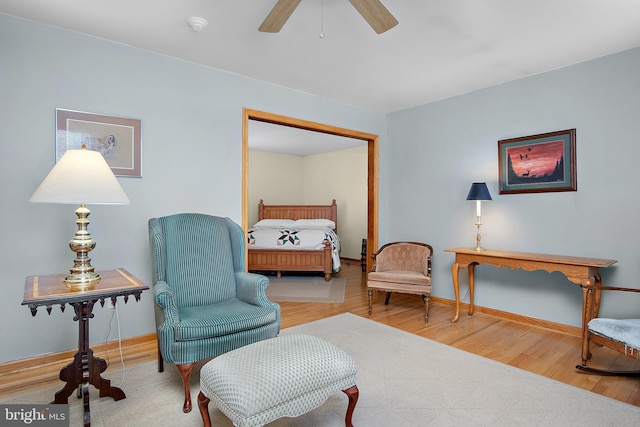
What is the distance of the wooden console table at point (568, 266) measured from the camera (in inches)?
103

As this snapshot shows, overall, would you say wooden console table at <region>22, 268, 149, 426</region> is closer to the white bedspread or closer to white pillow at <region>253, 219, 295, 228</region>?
the white bedspread

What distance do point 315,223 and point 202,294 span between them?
4.43 metres

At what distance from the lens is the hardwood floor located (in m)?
2.33

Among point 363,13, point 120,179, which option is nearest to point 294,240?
point 120,179

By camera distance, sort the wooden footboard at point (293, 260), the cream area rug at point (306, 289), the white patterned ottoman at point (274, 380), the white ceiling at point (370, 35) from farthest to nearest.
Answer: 1. the wooden footboard at point (293, 260)
2. the cream area rug at point (306, 289)
3. the white ceiling at point (370, 35)
4. the white patterned ottoman at point (274, 380)

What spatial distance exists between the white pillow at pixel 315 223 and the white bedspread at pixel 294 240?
734 mm

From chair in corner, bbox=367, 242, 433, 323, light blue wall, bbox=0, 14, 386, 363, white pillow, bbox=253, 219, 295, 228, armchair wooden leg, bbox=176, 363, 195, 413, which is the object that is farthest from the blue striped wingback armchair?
white pillow, bbox=253, 219, 295, 228

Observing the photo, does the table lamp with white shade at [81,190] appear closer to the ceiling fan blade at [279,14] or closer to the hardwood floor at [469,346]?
the hardwood floor at [469,346]

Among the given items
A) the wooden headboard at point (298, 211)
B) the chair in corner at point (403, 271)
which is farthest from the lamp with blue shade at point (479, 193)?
the wooden headboard at point (298, 211)

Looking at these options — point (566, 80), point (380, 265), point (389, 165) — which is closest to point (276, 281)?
point (380, 265)

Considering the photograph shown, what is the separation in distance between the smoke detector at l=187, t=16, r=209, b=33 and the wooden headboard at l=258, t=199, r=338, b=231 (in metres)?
4.98

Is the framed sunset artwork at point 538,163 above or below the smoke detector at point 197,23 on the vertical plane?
below

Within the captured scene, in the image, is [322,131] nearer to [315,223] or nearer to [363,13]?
[363,13]

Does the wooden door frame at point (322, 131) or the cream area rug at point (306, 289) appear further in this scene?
the cream area rug at point (306, 289)
